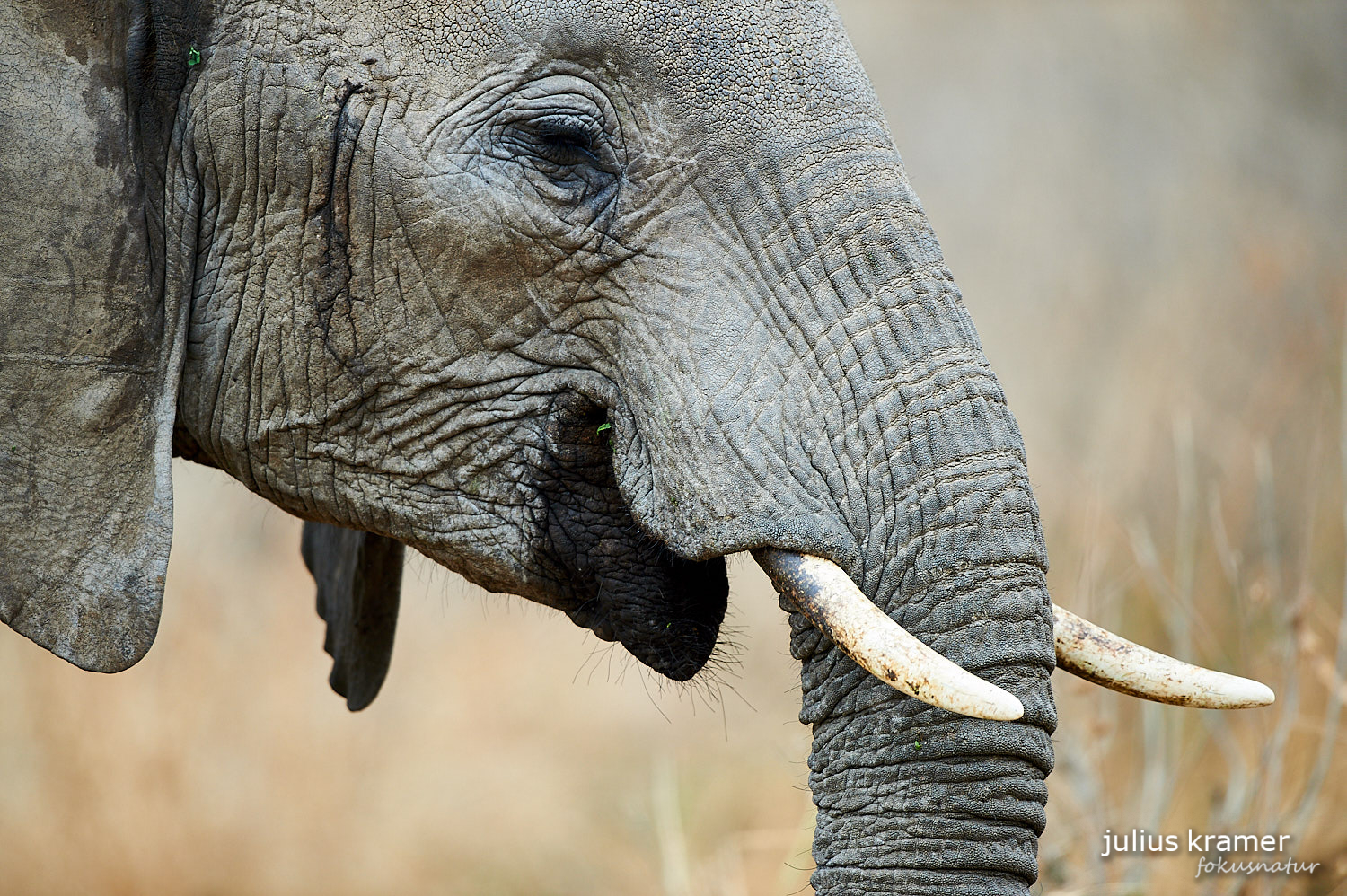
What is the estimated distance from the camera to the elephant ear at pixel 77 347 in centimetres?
198

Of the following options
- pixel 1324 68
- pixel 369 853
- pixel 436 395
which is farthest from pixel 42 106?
pixel 1324 68

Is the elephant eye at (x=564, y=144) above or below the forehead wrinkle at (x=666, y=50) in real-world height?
below

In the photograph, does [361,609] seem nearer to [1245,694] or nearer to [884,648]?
[884,648]

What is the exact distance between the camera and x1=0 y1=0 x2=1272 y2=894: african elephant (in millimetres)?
1849

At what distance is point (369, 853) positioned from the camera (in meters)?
5.97

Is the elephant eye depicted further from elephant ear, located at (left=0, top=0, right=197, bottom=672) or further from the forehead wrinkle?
elephant ear, located at (left=0, top=0, right=197, bottom=672)

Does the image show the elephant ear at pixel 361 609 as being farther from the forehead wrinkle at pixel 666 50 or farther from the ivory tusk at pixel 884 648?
the ivory tusk at pixel 884 648

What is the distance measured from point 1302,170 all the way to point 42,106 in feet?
29.6

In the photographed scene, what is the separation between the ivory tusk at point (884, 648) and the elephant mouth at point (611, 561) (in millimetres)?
335

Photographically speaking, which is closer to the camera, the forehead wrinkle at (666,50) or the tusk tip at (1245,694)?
the tusk tip at (1245,694)

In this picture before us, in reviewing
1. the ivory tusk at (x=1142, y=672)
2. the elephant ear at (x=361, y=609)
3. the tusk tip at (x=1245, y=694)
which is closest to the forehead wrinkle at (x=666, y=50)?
the ivory tusk at (x=1142, y=672)

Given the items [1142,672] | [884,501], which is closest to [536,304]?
[884,501]

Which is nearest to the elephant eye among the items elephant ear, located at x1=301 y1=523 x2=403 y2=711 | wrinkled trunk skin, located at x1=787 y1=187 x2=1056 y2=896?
wrinkled trunk skin, located at x1=787 y1=187 x2=1056 y2=896

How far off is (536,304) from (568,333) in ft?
0.21
